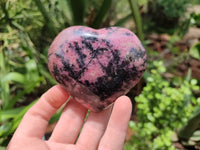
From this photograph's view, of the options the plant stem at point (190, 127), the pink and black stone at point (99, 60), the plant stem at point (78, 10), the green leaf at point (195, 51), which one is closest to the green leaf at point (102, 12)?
the plant stem at point (78, 10)

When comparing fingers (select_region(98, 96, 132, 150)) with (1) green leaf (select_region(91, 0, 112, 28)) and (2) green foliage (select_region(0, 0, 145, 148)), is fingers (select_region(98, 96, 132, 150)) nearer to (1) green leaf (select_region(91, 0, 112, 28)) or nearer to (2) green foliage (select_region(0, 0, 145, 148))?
(2) green foliage (select_region(0, 0, 145, 148))

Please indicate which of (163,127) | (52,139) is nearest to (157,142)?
(163,127)

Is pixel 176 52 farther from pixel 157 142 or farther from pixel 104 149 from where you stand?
pixel 104 149

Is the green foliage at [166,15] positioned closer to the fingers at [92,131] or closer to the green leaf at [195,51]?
the green leaf at [195,51]

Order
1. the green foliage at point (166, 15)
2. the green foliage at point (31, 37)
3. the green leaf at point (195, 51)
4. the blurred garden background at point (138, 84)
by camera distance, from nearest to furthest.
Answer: the green leaf at point (195, 51)
the blurred garden background at point (138, 84)
the green foliage at point (31, 37)
the green foliage at point (166, 15)

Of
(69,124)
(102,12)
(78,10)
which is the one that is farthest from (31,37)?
(69,124)

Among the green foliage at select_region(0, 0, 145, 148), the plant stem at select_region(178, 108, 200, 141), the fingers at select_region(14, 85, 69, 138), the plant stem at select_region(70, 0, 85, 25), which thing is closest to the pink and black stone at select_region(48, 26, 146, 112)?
the fingers at select_region(14, 85, 69, 138)
